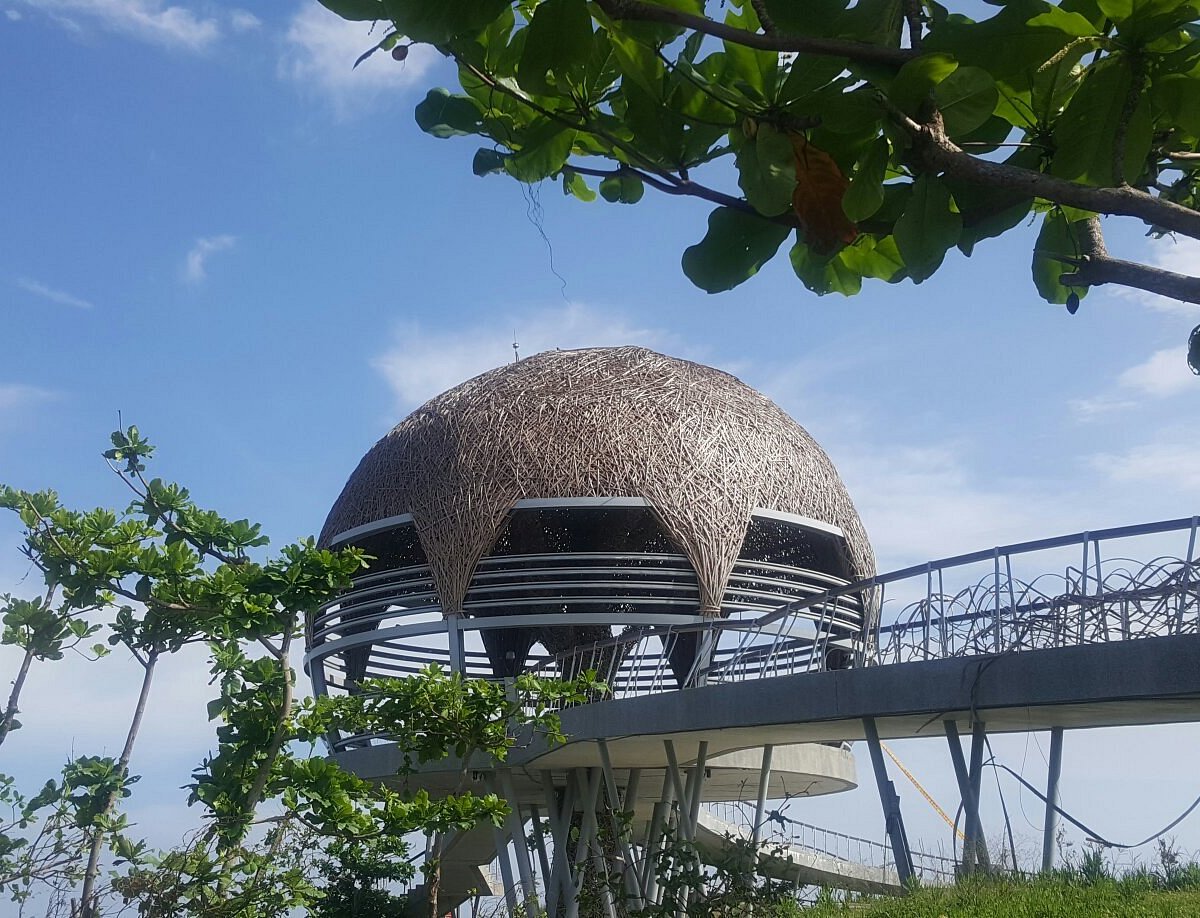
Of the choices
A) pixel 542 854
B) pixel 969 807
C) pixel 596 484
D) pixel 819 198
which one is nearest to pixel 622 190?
pixel 819 198

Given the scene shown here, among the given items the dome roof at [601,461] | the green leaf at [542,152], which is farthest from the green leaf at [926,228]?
the dome roof at [601,461]

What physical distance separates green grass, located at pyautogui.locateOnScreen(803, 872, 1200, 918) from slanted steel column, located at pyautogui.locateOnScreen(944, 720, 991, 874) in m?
0.91

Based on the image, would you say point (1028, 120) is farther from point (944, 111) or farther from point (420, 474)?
point (420, 474)

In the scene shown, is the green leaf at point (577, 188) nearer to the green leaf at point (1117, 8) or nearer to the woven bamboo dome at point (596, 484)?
the green leaf at point (1117, 8)

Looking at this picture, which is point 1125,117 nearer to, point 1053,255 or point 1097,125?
point 1097,125

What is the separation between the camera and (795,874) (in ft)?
32.1

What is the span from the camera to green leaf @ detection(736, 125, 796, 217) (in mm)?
1444

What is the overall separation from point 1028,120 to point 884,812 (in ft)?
34.1

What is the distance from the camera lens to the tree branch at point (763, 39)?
1.35 metres

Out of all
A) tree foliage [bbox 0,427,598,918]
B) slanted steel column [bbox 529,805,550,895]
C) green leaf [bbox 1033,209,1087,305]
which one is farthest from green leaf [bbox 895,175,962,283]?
slanted steel column [bbox 529,805,550,895]

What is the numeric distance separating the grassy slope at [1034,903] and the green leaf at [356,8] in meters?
6.79

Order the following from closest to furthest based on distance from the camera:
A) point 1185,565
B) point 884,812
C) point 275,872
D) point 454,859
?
point 275,872
point 1185,565
point 884,812
point 454,859

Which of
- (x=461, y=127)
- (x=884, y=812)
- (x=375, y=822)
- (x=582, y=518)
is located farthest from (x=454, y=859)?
(x=461, y=127)

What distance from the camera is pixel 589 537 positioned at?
23172 millimetres
